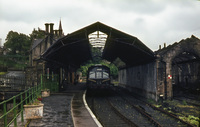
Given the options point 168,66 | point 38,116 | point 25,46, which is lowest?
point 38,116

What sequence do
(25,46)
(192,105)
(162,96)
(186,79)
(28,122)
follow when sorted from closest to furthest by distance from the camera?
(28,122)
(192,105)
(162,96)
(186,79)
(25,46)

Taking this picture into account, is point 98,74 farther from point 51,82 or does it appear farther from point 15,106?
point 15,106

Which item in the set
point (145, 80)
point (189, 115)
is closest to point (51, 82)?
point (145, 80)

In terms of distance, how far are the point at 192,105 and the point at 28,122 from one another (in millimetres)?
11990

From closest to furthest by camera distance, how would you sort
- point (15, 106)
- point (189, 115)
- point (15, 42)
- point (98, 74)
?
point (15, 106), point (189, 115), point (98, 74), point (15, 42)

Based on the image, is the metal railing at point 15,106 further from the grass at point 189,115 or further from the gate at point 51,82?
the grass at point 189,115

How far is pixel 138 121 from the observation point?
Result: 387 inches

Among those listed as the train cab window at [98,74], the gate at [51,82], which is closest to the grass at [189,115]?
the train cab window at [98,74]

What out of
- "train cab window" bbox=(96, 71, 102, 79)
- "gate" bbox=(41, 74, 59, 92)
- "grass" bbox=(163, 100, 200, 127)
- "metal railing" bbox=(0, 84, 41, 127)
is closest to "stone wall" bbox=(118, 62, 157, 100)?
"grass" bbox=(163, 100, 200, 127)

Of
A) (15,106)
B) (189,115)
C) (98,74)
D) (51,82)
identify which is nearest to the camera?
(15,106)

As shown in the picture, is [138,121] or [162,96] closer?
[138,121]

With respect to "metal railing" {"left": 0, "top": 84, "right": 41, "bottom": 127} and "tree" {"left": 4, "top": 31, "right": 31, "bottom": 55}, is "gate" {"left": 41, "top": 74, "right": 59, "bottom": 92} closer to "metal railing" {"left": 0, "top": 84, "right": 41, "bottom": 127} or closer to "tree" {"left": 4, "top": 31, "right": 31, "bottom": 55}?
"metal railing" {"left": 0, "top": 84, "right": 41, "bottom": 127}

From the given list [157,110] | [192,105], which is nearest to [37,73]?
[157,110]

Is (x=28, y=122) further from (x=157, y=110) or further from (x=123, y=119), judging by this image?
(x=157, y=110)
